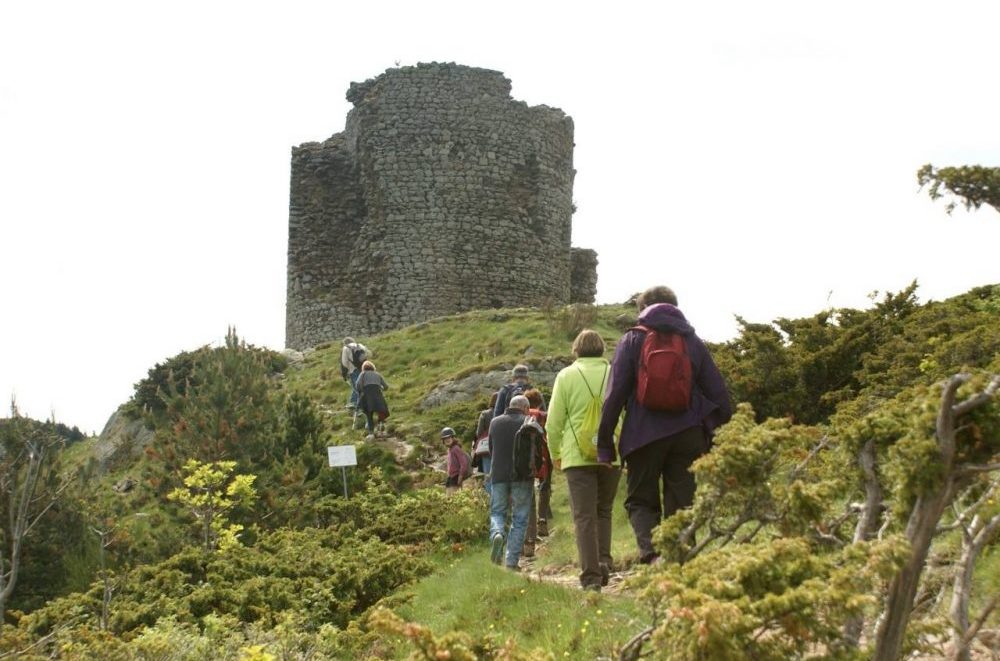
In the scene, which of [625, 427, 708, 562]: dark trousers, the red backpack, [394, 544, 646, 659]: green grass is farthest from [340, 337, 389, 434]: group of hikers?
the red backpack

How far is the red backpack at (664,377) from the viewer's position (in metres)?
6.59

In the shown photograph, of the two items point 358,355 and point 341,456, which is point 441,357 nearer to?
point 358,355

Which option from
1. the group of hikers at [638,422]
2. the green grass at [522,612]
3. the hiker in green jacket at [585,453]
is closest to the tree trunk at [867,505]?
the green grass at [522,612]

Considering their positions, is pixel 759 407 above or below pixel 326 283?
below

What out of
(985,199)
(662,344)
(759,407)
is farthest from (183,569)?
(985,199)

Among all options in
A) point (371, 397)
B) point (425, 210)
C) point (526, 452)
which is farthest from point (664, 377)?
point (425, 210)

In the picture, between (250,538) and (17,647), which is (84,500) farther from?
(17,647)

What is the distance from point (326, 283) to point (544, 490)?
1792 cm

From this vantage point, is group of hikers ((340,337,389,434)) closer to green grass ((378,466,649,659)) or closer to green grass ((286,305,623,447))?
green grass ((286,305,623,447))

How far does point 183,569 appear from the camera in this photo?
9.11 metres

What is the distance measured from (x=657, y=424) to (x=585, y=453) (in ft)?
2.57

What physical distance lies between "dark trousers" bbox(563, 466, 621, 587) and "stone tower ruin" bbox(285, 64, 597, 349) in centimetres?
1954

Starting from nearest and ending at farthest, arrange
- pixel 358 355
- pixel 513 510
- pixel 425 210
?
pixel 513 510, pixel 358 355, pixel 425 210

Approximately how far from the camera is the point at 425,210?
27.2m
